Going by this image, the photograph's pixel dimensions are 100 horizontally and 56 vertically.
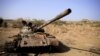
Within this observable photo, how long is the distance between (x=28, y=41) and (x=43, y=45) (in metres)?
0.74

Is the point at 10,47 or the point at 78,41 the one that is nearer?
the point at 10,47

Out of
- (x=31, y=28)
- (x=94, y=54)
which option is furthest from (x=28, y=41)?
(x=94, y=54)

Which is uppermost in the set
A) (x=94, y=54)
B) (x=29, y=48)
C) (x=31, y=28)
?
(x=31, y=28)

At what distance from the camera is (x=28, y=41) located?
710 cm

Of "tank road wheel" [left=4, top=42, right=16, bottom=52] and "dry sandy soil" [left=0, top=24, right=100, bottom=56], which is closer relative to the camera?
"tank road wheel" [left=4, top=42, right=16, bottom=52]

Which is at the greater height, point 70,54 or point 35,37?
point 35,37

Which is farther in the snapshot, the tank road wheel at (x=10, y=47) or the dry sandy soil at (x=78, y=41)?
the dry sandy soil at (x=78, y=41)

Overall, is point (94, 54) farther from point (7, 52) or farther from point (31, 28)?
point (7, 52)

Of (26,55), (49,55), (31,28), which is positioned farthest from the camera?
(31,28)

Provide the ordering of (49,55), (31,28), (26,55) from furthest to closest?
(31,28) < (49,55) < (26,55)

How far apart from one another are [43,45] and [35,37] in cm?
96

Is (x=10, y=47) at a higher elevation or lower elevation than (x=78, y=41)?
higher

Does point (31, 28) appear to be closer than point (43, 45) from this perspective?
No

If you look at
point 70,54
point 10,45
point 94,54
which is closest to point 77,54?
point 70,54
